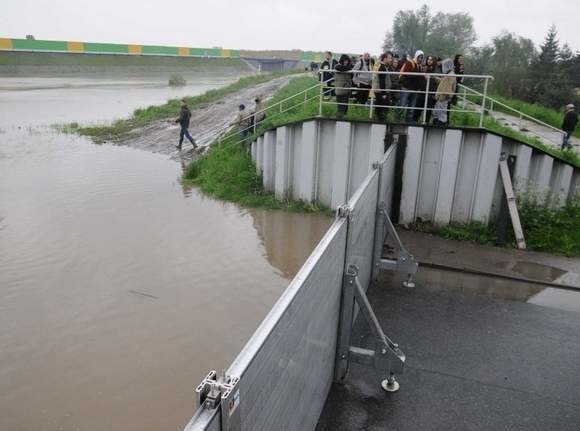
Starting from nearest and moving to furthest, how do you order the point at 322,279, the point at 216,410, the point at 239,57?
the point at 216,410
the point at 322,279
the point at 239,57

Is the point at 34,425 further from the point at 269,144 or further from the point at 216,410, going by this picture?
the point at 269,144

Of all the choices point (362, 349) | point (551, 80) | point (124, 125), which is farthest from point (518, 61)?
point (362, 349)

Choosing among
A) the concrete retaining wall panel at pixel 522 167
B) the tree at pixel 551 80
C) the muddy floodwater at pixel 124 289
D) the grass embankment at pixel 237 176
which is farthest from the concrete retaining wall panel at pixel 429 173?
the tree at pixel 551 80

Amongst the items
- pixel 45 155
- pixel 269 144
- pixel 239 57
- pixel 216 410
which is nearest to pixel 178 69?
pixel 239 57

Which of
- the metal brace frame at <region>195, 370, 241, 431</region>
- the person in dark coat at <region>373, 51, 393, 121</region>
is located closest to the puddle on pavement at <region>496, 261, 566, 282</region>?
the person in dark coat at <region>373, 51, 393, 121</region>

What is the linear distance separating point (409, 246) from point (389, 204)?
105 centimetres

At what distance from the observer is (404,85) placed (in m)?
10.2

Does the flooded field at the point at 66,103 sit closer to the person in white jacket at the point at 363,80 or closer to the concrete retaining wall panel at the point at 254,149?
the concrete retaining wall panel at the point at 254,149

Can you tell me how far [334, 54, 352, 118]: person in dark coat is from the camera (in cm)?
1059

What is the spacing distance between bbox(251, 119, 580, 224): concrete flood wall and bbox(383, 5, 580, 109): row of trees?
24099mm

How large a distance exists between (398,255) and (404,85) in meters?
4.62

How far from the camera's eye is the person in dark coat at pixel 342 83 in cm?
1059

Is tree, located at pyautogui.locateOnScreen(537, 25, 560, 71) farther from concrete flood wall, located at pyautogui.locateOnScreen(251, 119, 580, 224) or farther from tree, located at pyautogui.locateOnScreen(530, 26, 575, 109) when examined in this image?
concrete flood wall, located at pyautogui.locateOnScreen(251, 119, 580, 224)

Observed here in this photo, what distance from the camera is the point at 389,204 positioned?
9.42 metres
